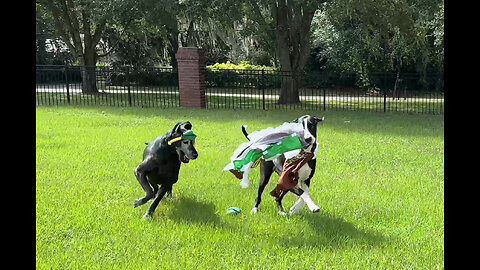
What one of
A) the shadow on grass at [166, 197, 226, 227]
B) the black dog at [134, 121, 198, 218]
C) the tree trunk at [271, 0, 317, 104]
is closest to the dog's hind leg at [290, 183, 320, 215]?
the shadow on grass at [166, 197, 226, 227]

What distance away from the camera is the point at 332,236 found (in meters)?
4.87

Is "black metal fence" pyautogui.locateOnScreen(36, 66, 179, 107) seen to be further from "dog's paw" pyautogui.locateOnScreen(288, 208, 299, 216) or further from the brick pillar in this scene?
"dog's paw" pyautogui.locateOnScreen(288, 208, 299, 216)

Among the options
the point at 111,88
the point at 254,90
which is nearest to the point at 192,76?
the point at 254,90

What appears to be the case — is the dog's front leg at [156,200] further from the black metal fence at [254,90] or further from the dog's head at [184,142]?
the black metal fence at [254,90]

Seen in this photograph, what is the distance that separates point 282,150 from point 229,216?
1.08m

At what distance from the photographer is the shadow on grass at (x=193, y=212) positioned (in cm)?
529

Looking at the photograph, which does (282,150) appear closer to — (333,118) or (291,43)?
(333,118)

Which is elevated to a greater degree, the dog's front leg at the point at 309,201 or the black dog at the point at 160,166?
the black dog at the point at 160,166

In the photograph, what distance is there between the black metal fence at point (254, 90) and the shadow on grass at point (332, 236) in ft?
40.3

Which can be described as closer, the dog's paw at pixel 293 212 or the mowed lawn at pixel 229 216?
the mowed lawn at pixel 229 216

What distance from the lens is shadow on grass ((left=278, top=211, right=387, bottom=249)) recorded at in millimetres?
4684

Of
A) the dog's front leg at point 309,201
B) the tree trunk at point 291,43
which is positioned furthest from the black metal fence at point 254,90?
the dog's front leg at point 309,201
